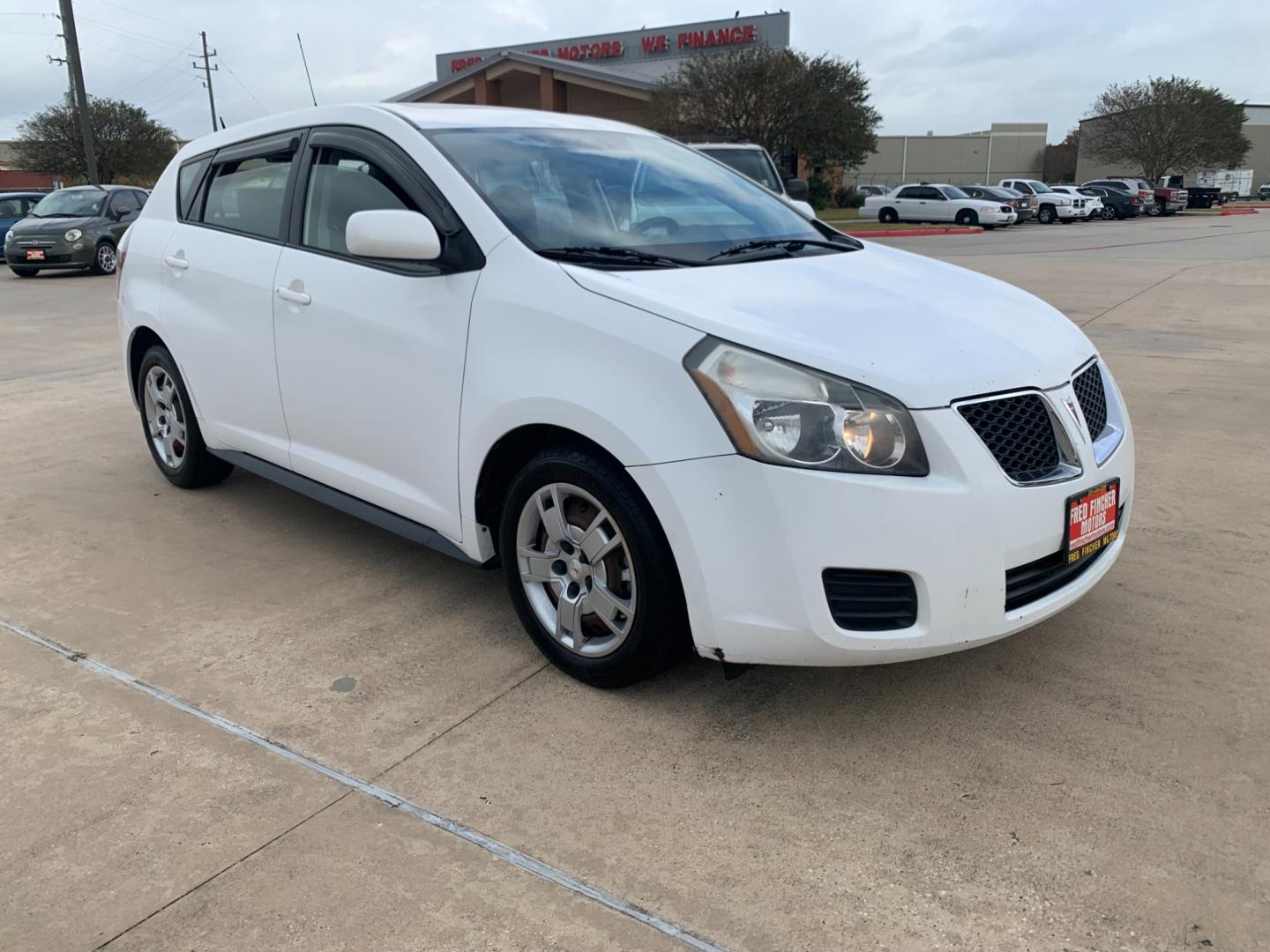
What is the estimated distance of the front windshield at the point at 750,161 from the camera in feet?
40.3

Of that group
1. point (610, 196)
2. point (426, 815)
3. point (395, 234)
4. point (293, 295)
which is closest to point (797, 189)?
point (610, 196)

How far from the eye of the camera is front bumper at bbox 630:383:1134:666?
8.20 ft

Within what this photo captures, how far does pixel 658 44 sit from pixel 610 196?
1938 inches

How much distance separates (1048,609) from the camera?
2.77m

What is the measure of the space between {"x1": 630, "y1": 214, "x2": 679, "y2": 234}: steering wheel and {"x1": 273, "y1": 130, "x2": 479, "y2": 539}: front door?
60 centimetres

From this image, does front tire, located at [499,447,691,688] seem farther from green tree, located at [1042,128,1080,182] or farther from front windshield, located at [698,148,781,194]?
green tree, located at [1042,128,1080,182]

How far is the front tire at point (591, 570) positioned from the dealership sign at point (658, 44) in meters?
42.9

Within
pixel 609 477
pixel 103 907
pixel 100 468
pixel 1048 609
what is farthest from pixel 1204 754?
pixel 100 468

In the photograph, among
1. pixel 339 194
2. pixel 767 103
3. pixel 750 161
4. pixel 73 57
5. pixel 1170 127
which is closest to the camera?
pixel 339 194

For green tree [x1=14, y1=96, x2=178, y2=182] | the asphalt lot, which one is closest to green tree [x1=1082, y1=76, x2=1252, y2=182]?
green tree [x1=14, y1=96, x2=178, y2=182]

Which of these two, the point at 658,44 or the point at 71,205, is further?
the point at 658,44

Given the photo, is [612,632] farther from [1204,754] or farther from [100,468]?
[100,468]

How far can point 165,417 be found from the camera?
16.6 ft

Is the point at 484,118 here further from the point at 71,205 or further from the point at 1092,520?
the point at 71,205
